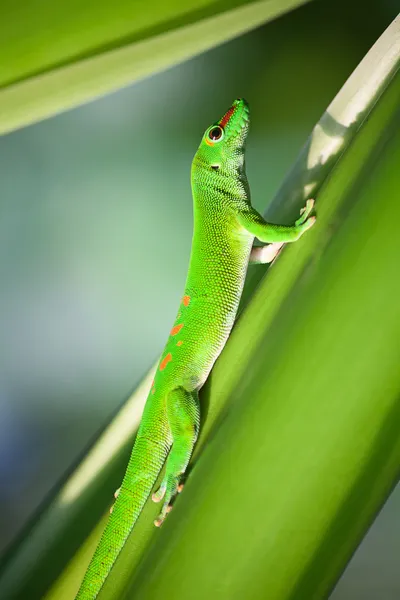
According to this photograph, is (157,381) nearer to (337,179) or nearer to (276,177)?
(337,179)

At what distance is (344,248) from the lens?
0.28 m

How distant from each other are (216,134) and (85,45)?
58cm

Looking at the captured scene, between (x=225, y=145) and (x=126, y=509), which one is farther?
(x=225, y=145)

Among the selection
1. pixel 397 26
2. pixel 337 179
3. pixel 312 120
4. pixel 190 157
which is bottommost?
pixel 337 179

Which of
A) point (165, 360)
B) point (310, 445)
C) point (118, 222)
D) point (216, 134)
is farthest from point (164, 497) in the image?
point (118, 222)

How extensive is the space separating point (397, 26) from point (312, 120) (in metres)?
0.84

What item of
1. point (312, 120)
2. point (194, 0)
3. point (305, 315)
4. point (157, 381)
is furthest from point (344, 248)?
point (312, 120)

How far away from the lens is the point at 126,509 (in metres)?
0.70

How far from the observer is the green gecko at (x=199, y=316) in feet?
2.27

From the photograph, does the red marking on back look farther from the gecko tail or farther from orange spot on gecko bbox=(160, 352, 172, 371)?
the gecko tail

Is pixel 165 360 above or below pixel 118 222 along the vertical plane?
below

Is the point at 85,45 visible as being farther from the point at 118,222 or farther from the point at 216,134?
the point at 118,222

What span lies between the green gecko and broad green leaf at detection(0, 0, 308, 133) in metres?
0.25

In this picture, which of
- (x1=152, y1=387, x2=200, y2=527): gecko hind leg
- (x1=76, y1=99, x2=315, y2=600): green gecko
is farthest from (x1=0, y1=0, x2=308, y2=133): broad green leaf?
(x1=152, y1=387, x2=200, y2=527): gecko hind leg
